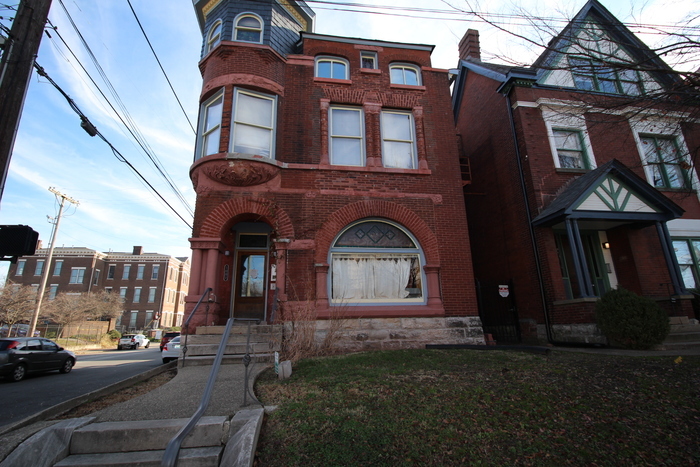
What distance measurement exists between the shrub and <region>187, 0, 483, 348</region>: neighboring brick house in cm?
295

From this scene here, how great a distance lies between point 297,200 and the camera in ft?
32.0

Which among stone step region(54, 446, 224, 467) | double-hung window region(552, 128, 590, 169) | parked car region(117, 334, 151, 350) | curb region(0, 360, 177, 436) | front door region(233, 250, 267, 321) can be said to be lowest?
parked car region(117, 334, 151, 350)

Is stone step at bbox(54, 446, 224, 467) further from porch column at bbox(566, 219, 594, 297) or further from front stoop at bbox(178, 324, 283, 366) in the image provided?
porch column at bbox(566, 219, 594, 297)

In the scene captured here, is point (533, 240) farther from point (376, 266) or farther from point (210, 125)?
point (210, 125)

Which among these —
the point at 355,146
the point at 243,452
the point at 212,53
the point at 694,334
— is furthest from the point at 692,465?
the point at 212,53

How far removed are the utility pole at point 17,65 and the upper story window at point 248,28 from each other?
6.38 meters

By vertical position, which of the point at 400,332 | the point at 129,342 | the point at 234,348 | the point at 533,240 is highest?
the point at 533,240

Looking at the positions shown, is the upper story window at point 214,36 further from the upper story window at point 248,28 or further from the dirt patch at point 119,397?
the dirt patch at point 119,397

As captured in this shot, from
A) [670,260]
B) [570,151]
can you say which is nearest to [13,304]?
[570,151]

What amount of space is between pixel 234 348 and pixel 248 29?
9.54 meters

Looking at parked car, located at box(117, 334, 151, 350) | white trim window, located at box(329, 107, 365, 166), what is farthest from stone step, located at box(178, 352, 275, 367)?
parked car, located at box(117, 334, 151, 350)

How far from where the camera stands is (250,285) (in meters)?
10.6

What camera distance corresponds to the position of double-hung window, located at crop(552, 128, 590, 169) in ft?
39.4

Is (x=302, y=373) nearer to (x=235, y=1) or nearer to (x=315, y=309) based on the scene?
(x=315, y=309)
